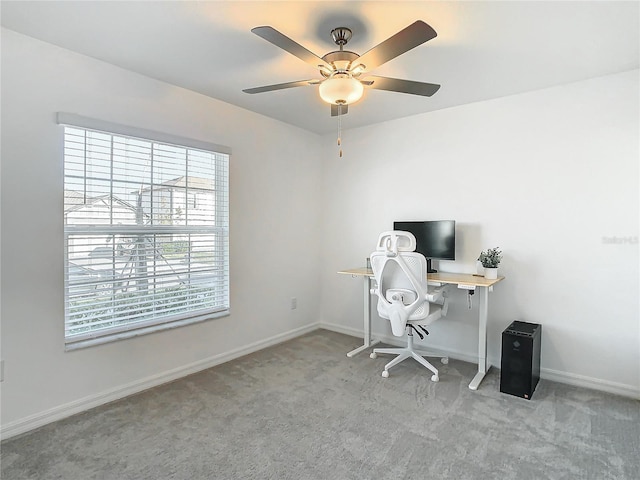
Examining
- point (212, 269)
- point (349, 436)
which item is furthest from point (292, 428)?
point (212, 269)

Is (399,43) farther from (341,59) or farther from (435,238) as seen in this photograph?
(435,238)

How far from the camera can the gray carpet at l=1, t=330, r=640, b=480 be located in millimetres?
1832

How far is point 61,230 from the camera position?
231 cm

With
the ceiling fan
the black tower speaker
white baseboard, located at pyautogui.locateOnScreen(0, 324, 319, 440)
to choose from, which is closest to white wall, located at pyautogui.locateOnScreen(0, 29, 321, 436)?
white baseboard, located at pyautogui.locateOnScreen(0, 324, 319, 440)

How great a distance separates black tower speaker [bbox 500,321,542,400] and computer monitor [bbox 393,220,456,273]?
2.85 feet

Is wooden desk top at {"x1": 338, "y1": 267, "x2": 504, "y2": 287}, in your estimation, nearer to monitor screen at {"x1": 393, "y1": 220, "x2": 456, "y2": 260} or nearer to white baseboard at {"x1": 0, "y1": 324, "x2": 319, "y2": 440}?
monitor screen at {"x1": 393, "y1": 220, "x2": 456, "y2": 260}

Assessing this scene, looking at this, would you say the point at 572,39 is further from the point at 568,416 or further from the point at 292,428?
the point at 292,428

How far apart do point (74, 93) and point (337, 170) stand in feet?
8.79

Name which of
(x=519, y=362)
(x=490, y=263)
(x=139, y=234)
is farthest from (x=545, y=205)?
(x=139, y=234)

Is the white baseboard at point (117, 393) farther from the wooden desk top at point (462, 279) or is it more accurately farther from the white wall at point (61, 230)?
the wooden desk top at point (462, 279)

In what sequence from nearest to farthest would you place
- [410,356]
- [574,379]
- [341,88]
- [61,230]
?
[341,88], [61,230], [574,379], [410,356]

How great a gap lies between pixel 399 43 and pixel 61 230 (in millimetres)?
2332

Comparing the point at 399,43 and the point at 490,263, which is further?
the point at 490,263

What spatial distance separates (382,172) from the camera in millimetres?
3918
